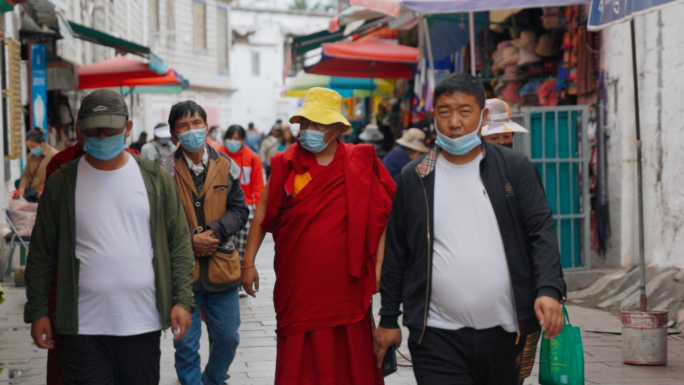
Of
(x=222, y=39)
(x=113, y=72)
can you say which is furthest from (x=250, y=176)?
(x=222, y=39)

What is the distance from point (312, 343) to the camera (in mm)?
4734

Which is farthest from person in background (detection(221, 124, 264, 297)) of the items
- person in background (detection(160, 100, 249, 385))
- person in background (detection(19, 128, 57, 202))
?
person in background (detection(160, 100, 249, 385))

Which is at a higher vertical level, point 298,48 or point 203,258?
point 298,48

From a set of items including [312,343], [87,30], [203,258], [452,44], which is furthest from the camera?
[87,30]

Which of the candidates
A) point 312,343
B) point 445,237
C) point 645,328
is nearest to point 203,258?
point 312,343

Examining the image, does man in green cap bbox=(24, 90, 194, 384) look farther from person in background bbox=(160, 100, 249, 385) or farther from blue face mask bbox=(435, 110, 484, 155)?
person in background bbox=(160, 100, 249, 385)

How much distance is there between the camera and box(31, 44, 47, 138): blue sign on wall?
13273 mm

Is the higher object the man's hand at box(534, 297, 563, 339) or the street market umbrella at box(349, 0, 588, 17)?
the street market umbrella at box(349, 0, 588, 17)

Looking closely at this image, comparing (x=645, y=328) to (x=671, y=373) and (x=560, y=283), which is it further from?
(x=560, y=283)

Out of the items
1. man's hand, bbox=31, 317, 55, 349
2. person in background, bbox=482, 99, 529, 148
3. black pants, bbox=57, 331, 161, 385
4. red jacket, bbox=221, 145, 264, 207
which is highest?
person in background, bbox=482, 99, 529, 148

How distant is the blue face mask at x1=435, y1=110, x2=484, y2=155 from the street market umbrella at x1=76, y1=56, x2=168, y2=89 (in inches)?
481

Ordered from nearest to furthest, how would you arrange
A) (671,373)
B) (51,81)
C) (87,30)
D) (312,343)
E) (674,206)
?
(312,343)
(671,373)
(674,206)
(87,30)
(51,81)

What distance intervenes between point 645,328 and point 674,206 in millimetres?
2685

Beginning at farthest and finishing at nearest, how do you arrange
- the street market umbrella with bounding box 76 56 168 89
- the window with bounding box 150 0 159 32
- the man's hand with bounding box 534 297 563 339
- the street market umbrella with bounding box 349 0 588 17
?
1. the window with bounding box 150 0 159 32
2. the street market umbrella with bounding box 76 56 168 89
3. the street market umbrella with bounding box 349 0 588 17
4. the man's hand with bounding box 534 297 563 339
